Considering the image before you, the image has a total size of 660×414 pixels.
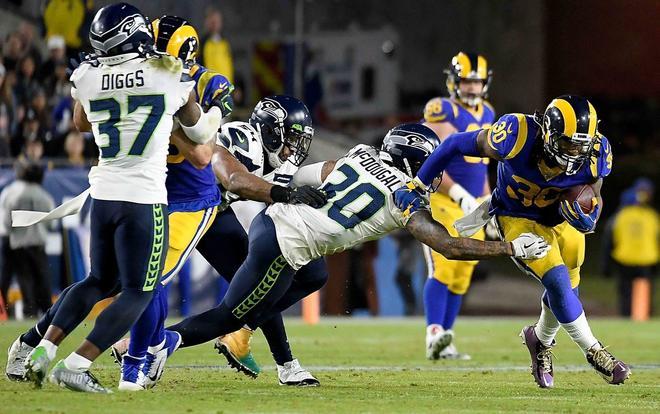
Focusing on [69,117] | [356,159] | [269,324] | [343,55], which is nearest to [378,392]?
[269,324]

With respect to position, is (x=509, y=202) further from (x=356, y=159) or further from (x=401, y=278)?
(x=401, y=278)

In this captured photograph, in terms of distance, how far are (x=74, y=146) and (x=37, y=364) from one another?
301 inches

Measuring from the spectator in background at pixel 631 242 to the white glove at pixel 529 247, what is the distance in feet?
32.8

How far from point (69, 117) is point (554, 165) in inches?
303

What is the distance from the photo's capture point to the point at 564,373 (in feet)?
24.7

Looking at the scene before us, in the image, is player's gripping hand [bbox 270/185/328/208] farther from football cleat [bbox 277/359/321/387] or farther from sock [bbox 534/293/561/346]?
sock [bbox 534/293/561/346]

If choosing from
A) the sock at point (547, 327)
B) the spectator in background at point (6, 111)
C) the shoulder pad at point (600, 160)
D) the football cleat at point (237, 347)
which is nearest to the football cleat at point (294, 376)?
the football cleat at point (237, 347)

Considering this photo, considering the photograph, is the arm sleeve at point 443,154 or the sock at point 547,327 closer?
the arm sleeve at point 443,154

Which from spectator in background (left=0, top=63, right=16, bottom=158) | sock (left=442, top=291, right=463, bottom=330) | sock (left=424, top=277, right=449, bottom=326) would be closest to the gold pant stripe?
sock (left=424, top=277, right=449, bottom=326)

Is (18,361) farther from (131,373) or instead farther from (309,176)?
(309,176)

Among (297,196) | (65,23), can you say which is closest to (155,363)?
(297,196)

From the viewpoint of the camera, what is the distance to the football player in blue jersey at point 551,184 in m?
5.97

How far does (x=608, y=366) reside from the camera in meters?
6.06

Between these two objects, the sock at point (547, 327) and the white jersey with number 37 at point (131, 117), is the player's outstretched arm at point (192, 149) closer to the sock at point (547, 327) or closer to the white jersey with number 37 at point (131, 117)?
the white jersey with number 37 at point (131, 117)
